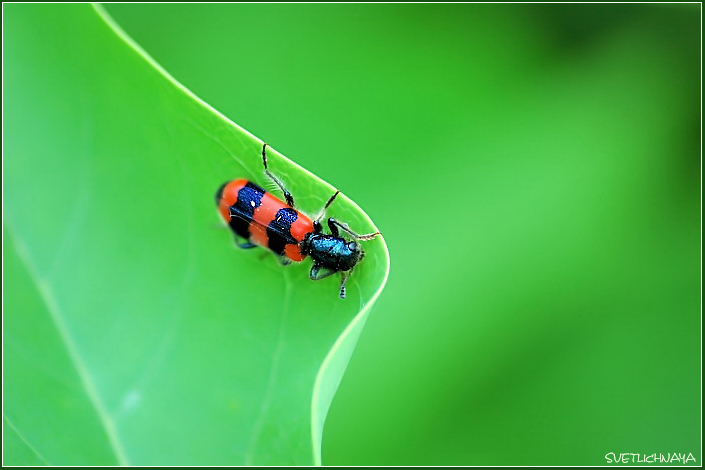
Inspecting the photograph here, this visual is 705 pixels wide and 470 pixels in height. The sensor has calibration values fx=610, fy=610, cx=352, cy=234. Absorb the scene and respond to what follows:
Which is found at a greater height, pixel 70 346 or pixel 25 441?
pixel 70 346

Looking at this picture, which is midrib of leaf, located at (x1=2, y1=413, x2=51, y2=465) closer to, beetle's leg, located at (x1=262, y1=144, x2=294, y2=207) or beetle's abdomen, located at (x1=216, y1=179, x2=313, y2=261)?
beetle's abdomen, located at (x1=216, y1=179, x2=313, y2=261)

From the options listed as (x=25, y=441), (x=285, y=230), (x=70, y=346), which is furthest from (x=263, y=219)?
(x=25, y=441)

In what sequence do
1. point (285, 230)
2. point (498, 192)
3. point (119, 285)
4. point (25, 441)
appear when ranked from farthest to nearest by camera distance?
point (498, 192)
point (285, 230)
point (119, 285)
point (25, 441)

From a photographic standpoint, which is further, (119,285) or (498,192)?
(498,192)

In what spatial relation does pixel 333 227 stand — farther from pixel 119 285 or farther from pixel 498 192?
pixel 498 192

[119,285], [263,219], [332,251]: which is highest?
[332,251]

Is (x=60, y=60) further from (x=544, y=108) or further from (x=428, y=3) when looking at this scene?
(x=544, y=108)

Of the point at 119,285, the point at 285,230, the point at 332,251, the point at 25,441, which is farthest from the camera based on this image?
the point at 285,230
